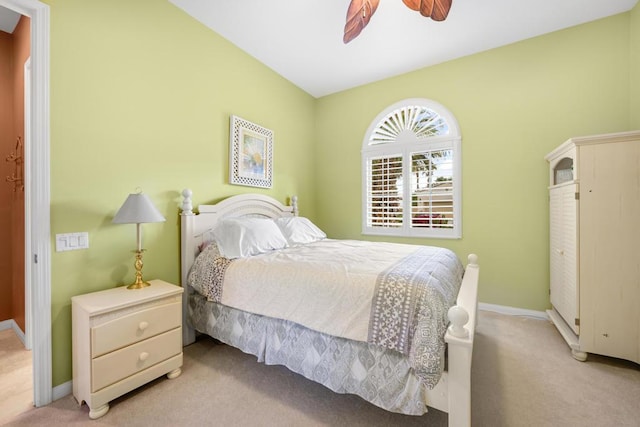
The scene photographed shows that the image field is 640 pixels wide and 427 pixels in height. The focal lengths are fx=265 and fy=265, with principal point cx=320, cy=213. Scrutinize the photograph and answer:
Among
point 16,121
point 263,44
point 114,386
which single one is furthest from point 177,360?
point 263,44

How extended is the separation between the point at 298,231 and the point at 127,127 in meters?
1.80

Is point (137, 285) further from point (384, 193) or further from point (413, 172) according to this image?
point (413, 172)

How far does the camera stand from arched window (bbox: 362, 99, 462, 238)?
3340 mm

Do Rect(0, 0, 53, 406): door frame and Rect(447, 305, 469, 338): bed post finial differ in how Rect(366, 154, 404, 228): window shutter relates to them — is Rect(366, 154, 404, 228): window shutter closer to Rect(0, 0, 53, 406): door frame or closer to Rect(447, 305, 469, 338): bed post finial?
Rect(447, 305, 469, 338): bed post finial

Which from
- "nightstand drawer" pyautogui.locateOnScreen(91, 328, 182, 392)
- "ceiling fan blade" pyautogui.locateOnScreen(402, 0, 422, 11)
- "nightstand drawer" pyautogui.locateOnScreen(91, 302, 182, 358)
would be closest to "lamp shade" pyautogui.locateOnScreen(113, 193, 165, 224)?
"nightstand drawer" pyautogui.locateOnScreen(91, 302, 182, 358)

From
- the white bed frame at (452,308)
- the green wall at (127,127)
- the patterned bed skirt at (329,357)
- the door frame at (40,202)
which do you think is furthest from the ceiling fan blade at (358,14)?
the patterned bed skirt at (329,357)

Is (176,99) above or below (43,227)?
above

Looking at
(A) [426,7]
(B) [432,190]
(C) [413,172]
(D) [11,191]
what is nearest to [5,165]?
(D) [11,191]

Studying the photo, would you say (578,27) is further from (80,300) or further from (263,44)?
(80,300)

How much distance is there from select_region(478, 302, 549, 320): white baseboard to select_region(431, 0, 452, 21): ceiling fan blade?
9.95 feet

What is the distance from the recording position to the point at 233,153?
116 inches

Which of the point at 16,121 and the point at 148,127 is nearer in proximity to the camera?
the point at 148,127

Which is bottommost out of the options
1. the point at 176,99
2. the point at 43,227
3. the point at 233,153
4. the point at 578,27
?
the point at 43,227

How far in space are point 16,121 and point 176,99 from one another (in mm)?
1439
